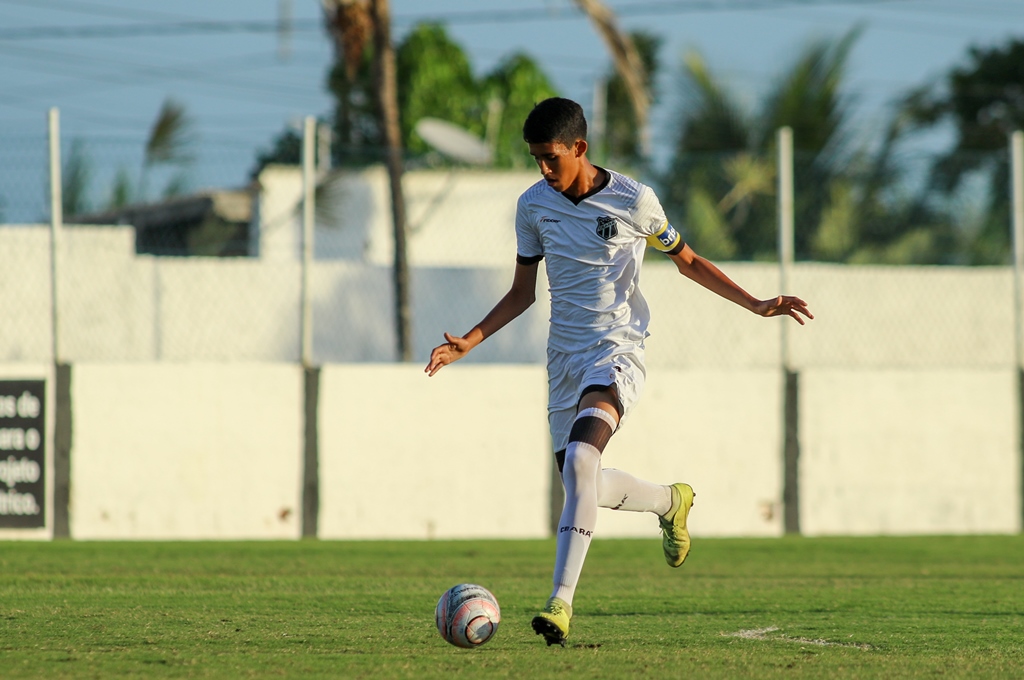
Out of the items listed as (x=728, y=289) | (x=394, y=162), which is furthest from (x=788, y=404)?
(x=728, y=289)

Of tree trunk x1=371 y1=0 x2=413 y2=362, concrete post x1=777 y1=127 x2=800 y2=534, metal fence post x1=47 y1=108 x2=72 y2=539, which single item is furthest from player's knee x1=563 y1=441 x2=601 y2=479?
tree trunk x1=371 y1=0 x2=413 y2=362

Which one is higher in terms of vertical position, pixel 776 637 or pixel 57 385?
pixel 57 385

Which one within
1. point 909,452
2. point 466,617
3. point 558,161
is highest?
point 558,161

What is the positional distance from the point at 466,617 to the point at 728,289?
184 cm

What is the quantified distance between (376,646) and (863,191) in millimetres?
11785

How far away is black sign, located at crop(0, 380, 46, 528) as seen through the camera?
1165 cm

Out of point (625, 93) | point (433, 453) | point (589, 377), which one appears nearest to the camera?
point (589, 377)

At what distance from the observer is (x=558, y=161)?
5.87 m

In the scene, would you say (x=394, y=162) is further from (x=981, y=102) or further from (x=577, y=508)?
(x=981, y=102)

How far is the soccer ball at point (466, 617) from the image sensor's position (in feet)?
18.2

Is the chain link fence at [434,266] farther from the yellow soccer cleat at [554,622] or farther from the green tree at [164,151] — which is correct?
the yellow soccer cleat at [554,622]

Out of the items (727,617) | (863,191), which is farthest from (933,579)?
(863,191)

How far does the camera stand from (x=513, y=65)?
48.2 m

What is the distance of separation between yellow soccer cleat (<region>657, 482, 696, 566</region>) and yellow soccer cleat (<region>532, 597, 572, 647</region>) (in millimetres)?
1222
